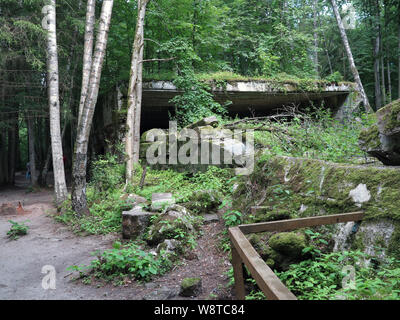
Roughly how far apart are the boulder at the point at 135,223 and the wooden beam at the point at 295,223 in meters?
3.30

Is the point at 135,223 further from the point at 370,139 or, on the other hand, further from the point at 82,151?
the point at 370,139

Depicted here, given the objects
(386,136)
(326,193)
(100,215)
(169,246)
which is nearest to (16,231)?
(100,215)

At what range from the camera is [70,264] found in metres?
4.38

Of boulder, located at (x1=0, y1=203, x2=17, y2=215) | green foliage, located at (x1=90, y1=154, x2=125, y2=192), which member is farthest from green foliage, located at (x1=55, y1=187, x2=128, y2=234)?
boulder, located at (x1=0, y1=203, x2=17, y2=215)

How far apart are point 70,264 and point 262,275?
395 centimetres

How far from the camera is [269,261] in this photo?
295 centimetres

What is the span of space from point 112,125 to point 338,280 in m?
10.8

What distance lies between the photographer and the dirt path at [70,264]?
332 cm

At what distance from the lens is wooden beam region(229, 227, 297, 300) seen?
1.29m

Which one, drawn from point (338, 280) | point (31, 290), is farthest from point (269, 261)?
point (31, 290)

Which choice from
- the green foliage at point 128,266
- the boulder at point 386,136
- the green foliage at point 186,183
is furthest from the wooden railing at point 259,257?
the green foliage at point 186,183

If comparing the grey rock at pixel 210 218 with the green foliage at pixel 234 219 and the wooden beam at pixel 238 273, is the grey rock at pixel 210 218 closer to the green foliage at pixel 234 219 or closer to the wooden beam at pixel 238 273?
the green foliage at pixel 234 219

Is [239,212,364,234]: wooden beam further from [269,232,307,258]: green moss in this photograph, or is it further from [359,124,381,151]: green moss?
[359,124,381,151]: green moss

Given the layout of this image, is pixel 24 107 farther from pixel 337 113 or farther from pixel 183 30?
pixel 337 113
